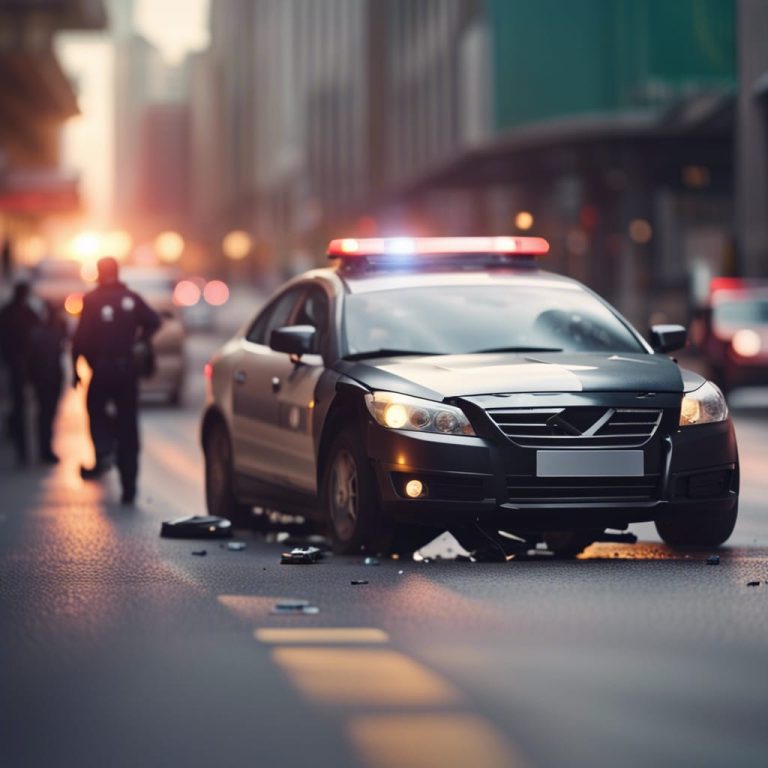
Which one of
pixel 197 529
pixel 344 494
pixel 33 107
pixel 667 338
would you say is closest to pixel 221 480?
pixel 197 529

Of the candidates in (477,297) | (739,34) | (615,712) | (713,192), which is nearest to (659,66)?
(713,192)

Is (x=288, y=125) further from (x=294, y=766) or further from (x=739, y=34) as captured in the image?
(x=294, y=766)

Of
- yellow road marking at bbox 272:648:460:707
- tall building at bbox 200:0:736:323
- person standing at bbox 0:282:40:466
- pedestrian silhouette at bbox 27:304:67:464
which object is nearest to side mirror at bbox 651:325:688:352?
yellow road marking at bbox 272:648:460:707

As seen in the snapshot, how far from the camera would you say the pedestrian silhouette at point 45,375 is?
19.6m

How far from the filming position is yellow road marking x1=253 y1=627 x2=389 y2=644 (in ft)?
24.7

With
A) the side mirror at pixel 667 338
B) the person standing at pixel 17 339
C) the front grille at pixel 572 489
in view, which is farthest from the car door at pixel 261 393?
the person standing at pixel 17 339

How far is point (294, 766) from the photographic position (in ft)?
17.7

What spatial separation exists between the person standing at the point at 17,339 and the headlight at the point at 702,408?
11.2 meters

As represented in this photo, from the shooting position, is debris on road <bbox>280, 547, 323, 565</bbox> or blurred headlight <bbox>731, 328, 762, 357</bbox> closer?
debris on road <bbox>280, 547, 323, 565</bbox>

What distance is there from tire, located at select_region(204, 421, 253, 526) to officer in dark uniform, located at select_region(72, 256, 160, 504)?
1543mm

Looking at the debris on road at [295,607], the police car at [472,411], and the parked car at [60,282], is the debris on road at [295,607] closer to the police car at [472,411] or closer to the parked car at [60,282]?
the police car at [472,411]

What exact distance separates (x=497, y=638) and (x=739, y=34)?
49.6 meters

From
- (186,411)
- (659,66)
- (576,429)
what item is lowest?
(186,411)

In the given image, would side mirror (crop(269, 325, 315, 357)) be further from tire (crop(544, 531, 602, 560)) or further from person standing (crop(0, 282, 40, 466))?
person standing (crop(0, 282, 40, 466))
